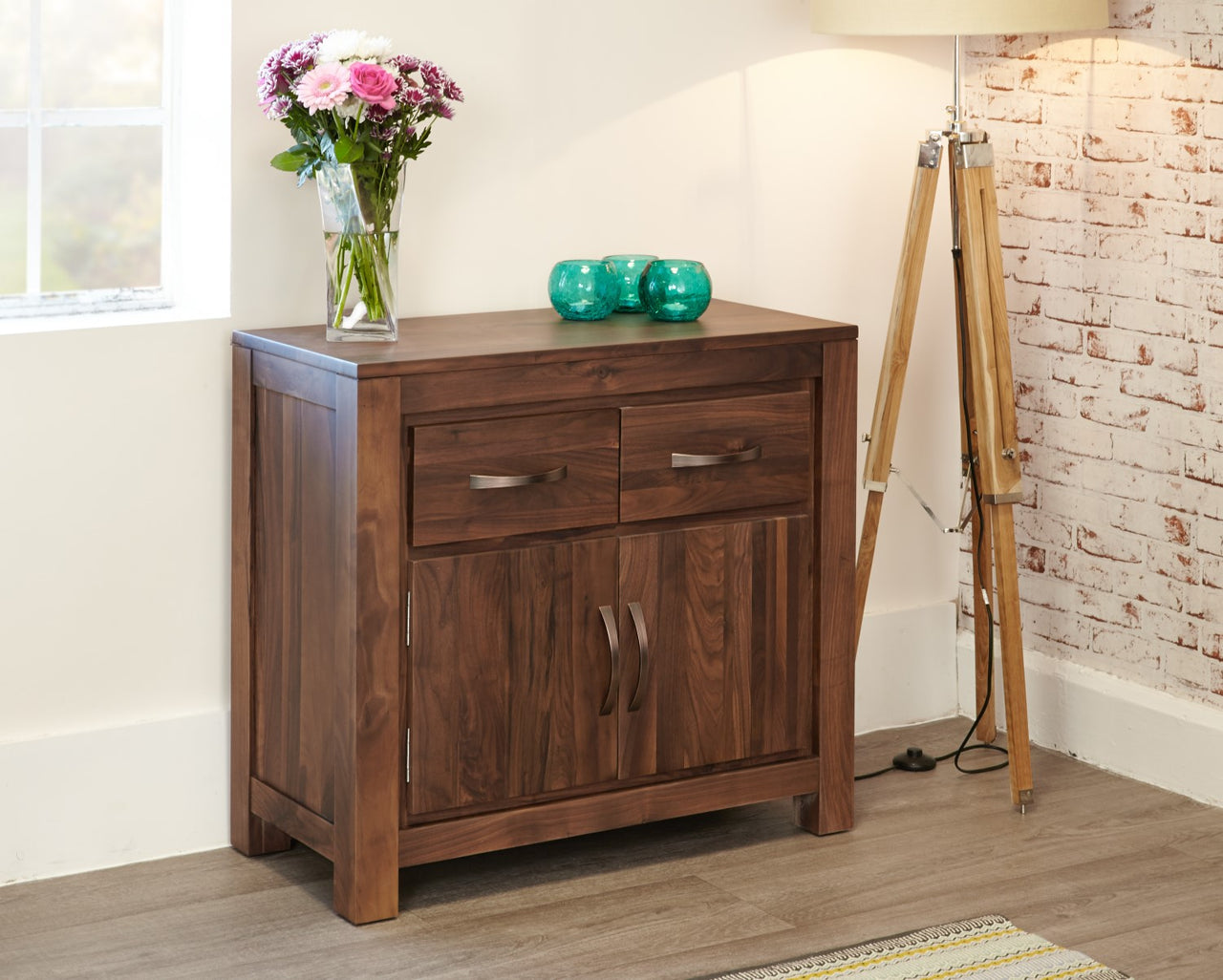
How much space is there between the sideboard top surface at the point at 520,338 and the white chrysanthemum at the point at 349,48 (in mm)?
430

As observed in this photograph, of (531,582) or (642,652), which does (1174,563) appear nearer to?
(642,652)

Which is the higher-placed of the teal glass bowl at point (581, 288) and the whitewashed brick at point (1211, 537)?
the teal glass bowl at point (581, 288)

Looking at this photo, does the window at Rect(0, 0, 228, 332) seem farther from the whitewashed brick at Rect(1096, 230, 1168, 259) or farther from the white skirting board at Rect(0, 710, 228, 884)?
the whitewashed brick at Rect(1096, 230, 1168, 259)

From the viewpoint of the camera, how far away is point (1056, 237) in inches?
136

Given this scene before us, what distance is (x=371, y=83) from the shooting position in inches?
101

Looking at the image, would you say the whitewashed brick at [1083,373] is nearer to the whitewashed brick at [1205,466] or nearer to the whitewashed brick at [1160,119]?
the whitewashed brick at [1205,466]

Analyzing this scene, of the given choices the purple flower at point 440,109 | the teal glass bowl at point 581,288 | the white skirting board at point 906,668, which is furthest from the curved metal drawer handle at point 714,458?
the white skirting board at point 906,668

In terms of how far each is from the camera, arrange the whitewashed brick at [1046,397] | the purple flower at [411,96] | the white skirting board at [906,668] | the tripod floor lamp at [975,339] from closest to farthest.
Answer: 1. the purple flower at [411,96]
2. the tripod floor lamp at [975,339]
3. the whitewashed brick at [1046,397]
4. the white skirting board at [906,668]

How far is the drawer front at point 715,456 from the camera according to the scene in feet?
9.15

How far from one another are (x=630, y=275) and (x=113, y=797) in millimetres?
1237

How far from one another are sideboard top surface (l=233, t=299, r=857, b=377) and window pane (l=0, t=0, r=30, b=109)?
0.51 metres

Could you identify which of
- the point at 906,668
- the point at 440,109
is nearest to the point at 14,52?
the point at 440,109

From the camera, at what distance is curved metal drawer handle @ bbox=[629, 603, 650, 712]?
9.24 ft

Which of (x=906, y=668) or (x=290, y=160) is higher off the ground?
(x=290, y=160)
